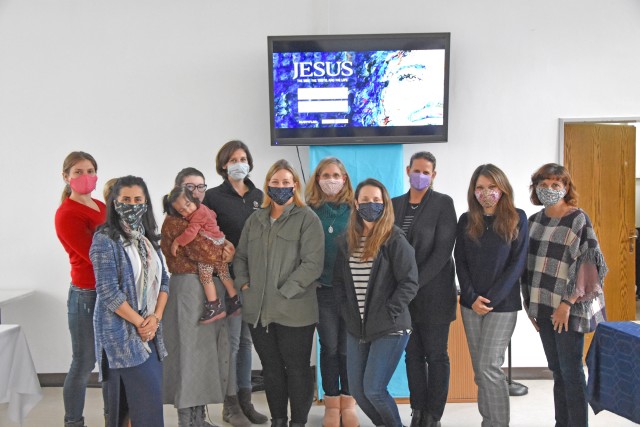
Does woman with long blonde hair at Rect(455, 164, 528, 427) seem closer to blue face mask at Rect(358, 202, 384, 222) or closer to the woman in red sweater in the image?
blue face mask at Rect(358, 202, 384, 222)

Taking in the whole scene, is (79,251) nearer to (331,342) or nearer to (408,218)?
(331,342)

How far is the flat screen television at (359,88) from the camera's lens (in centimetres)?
438

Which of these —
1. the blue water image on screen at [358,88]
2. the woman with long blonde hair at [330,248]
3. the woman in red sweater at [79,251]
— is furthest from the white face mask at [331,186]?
the woman in red sweater at [79,251]

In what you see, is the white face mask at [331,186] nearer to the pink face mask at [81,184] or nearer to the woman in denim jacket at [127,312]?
the woman in denim jacket at [127,312]

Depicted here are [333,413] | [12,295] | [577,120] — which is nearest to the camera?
[333,413]

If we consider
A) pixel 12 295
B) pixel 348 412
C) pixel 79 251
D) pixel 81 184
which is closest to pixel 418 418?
pixel 348 412

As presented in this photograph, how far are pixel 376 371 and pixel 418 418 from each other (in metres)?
0.66

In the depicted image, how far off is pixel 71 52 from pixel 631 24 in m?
4.43

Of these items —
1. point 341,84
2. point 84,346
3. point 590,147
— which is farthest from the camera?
point 590,147

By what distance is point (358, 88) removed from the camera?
445 centimetres

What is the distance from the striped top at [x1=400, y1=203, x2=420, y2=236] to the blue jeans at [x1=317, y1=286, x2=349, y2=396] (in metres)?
0.54

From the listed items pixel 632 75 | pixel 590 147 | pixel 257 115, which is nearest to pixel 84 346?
pixel 257 115

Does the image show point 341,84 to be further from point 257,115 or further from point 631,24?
point 631,24

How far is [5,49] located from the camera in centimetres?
460
